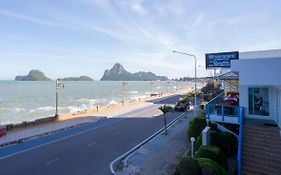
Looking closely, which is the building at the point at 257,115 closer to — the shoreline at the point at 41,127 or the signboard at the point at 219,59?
the shoreline at the point at 41,127

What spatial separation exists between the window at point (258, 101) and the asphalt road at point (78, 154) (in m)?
9.75

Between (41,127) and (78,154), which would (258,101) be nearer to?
(78,154)

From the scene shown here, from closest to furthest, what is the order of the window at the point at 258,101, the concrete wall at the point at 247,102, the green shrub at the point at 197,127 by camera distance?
1. the concrete wall at the point at 247,102
2. the window at the point at 258,101
3. the green shrub at the point at 197,127

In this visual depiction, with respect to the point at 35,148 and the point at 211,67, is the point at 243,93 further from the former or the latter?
the point at 211,67

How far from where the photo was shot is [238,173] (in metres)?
13.0

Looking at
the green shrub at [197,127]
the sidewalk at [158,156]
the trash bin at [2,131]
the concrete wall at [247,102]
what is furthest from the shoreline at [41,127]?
the concrete wall at [247,102]

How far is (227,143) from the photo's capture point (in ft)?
55.4

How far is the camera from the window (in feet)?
63.1

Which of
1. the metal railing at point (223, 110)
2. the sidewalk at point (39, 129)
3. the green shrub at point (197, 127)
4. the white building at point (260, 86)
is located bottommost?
the sidewalk at point (39, 129)

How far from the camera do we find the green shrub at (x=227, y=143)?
663 inches

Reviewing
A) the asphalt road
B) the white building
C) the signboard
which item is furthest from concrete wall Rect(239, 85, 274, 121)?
the signboard

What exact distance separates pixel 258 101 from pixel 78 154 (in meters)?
14.2

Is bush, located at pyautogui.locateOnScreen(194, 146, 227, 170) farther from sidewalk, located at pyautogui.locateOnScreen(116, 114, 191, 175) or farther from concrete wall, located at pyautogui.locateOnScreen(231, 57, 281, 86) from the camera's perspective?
concrete wall, located at pyautogui.locateOnScreen(231, 57, 281, 86)

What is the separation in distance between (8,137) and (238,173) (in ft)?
64.5
